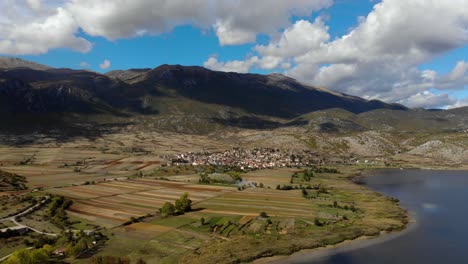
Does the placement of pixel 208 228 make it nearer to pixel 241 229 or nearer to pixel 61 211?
pixel 241 229

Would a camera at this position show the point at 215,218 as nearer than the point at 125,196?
Yes

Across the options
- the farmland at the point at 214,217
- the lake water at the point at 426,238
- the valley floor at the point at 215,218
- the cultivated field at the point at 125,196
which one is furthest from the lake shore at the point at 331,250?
the cultivated field at the point at 125,196

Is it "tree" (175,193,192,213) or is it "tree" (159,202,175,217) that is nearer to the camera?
"tree" (159,202,175,217)

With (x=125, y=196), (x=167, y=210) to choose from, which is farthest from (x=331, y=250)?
(x=125, y=196)

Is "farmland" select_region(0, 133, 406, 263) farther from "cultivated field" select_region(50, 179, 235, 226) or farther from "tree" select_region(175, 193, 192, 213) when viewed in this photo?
"tree" select_region(175, 193, 192, 213)

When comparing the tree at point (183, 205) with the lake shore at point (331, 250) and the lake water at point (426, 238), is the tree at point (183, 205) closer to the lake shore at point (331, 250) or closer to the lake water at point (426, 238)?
the lake shore at point (331, 250)

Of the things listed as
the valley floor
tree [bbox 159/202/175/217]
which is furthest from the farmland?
tree [bbox 159/202/175/217]

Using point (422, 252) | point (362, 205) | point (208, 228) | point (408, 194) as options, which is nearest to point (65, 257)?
point (208, 228)

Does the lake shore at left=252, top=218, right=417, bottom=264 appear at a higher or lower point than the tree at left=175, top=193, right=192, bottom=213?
lower

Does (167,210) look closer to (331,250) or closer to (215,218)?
(215,218)
